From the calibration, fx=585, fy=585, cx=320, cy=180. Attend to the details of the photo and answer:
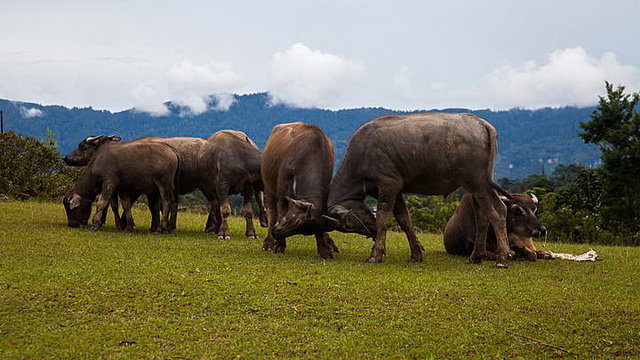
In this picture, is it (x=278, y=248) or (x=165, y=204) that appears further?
(x=165, y=204)

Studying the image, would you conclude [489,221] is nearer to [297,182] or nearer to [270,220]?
[297,182]

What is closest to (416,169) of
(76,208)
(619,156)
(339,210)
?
(339,210)

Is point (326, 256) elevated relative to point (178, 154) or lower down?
lower down

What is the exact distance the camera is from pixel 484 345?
22.0 feet

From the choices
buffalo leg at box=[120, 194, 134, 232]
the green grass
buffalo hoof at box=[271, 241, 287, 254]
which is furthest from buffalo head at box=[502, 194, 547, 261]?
buffalo leg at box=[120, 194, 134, 232]

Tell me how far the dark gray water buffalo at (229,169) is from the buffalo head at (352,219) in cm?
440

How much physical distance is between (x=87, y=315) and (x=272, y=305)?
235cm

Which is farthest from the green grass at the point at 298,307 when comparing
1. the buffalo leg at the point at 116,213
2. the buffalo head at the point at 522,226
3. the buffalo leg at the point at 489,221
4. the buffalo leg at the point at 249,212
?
the buffalo leg at the point at 116,213

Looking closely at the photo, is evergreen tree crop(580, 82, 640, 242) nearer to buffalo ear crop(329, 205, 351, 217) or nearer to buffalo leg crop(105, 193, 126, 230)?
buffalo ear crop(329, 205, 351, 217)

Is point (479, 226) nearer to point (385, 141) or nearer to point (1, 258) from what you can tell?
point (385, 141)

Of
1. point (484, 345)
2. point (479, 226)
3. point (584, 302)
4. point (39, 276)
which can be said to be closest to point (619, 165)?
point (479, 226)

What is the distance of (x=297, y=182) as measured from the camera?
11969mm

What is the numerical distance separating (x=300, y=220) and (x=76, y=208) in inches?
303

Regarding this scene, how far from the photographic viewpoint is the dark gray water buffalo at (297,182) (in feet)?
37.4
